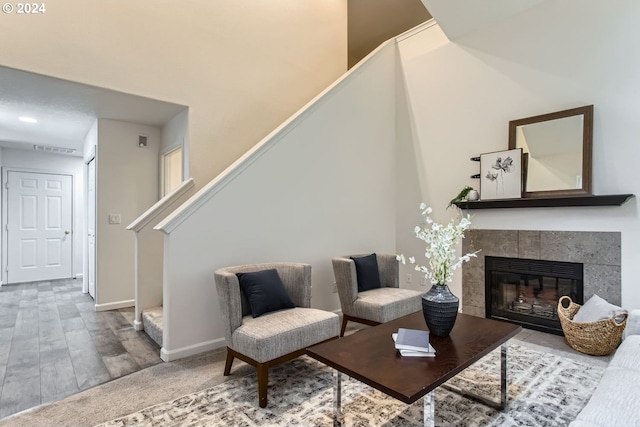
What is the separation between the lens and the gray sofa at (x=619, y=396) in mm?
1270

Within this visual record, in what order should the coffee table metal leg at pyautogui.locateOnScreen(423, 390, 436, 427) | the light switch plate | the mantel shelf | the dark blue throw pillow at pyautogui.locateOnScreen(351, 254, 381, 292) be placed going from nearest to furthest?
the coffee table metal leg at pyautogui.locateOnScreen(423, 390, 436, 427)
the mantel shelf
the dark blue throw pillow at pyautogui.locateOnScreen(351, 254, 381, 292)
the light switch plate

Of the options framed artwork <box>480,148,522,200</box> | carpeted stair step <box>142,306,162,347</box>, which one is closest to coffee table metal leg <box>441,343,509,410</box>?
framed artwork <box>480,148,522,200</box>

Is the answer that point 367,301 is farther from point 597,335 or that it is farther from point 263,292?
point 597,335

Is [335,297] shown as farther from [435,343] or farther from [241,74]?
[241,74]

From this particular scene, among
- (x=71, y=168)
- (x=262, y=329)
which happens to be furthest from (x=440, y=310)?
(x=71, y=168)

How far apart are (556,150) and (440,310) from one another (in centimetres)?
253

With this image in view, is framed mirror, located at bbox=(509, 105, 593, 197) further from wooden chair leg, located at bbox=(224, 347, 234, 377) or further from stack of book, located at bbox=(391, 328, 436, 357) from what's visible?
wooden chair leg, located at bbox=(224, 347, 234, 377)

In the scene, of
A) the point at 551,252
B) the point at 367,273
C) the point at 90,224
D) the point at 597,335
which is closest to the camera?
the point at 597,335

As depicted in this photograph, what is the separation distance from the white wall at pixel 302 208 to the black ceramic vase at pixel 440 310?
1742mm

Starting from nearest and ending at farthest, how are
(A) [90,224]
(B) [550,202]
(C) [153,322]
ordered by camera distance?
1. (C) [153,322]
2. (B) [550,202]
3. (A) [90,224]

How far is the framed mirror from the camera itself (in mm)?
3215

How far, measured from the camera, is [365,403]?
2.10 meters

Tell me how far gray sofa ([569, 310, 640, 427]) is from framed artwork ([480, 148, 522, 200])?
76.0 inches

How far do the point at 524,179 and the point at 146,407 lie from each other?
3.96m
